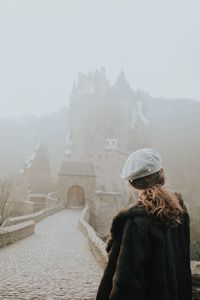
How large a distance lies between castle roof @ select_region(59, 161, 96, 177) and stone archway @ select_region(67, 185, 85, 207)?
1.41 metres

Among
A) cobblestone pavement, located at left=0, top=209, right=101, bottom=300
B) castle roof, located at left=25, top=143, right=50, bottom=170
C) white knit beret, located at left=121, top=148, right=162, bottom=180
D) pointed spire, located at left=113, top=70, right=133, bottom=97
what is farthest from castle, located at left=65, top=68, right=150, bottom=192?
white knit beret, located at left=121, top=148, right=162, bottom=180

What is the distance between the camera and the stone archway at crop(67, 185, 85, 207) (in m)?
39.0

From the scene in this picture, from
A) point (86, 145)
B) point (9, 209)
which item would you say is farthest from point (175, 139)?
point (9, 209)

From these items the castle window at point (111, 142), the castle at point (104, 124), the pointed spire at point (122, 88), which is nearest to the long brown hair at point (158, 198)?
the castle at point (104, 124)

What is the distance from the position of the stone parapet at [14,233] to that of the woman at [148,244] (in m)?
9.51

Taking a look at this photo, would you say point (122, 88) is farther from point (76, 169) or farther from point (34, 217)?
point (34, 217)

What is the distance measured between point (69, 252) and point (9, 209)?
76.1 feet

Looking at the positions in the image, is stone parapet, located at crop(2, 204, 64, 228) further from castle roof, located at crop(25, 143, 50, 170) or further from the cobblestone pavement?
castle roof, located at crop(25, 143, 50, 170)

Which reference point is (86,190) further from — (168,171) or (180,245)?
(180,245)

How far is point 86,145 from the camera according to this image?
208 ft

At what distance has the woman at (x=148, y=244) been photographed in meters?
2.38

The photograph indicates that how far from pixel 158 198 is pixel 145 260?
1.33 feet

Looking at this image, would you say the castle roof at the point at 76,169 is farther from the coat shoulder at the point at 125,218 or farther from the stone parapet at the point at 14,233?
the coat shoulder at the point at 125,218

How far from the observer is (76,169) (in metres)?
40.9
